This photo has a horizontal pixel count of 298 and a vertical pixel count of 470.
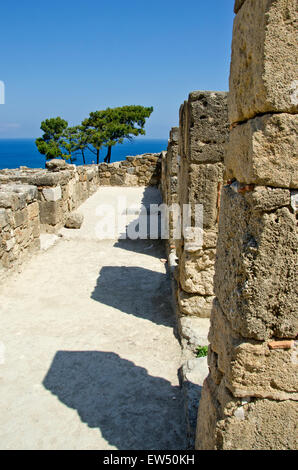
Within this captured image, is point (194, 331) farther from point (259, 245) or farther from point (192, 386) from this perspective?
point (259, 245)

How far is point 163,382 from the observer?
3562 mm

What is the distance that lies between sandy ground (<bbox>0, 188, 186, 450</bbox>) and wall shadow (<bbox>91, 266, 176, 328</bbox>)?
16mm

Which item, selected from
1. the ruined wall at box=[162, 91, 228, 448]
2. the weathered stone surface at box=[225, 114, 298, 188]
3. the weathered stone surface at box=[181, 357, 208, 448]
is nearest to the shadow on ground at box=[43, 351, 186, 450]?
the weathered stone surface at box=[181, 357, 208, 448]

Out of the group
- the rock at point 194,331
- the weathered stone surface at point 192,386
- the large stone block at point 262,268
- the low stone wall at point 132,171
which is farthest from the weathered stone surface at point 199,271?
the low stone wall at point 132,171

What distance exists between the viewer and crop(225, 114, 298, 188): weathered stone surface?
154cm

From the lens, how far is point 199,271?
14.3 feet

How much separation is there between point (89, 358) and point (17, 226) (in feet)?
11.4

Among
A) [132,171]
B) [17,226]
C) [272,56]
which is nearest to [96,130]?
[132,171]

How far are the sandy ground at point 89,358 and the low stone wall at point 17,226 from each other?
0.30 meters

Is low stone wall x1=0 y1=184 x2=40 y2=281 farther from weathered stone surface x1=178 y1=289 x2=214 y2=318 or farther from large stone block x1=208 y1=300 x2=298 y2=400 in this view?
large stone block x1=208 y1=300 x2=298 y2=400

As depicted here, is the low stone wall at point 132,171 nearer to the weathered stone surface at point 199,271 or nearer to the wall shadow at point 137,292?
the wall shadow at point 137,292

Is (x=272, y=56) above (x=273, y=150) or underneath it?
above

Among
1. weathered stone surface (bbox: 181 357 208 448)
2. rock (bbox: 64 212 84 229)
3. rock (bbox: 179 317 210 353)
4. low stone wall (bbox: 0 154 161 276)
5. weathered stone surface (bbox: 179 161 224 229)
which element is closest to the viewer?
weathered stone surface (bbox: 181 357 208 448)

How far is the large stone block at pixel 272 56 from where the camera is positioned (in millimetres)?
1455
